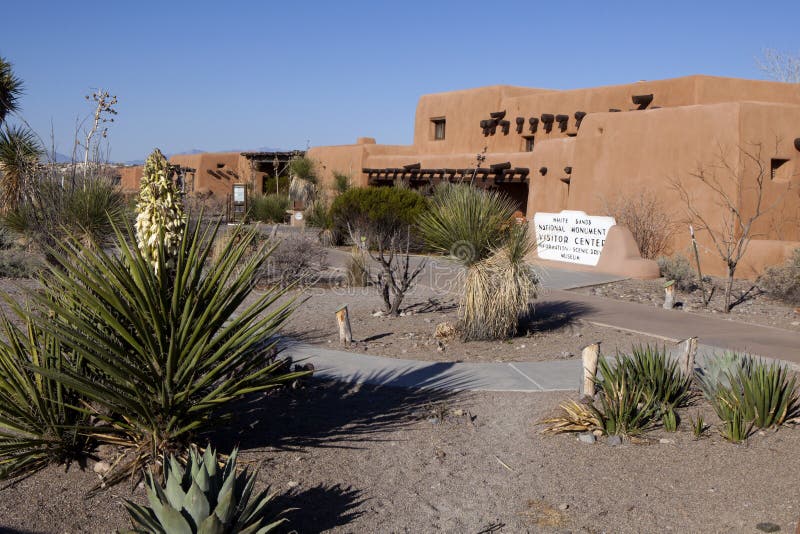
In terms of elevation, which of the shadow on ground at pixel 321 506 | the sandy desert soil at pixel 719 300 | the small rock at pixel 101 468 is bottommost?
the shadow on ground at pixel 321 506

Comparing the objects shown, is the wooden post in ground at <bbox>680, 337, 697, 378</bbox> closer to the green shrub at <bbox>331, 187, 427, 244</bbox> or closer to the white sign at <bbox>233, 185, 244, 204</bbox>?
the green shrub at <bbox>331, 187, 427, 244</bbox>

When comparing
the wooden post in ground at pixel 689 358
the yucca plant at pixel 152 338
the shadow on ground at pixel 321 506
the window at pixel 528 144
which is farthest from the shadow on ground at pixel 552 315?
the window at pixel 528 144

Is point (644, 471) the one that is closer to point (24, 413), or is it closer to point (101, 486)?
point (101, 486)

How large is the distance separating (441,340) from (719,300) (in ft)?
21.8

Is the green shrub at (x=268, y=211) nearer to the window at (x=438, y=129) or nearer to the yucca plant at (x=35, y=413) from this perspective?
the window at (x=438, y=129)

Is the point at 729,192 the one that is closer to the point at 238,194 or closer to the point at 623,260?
the point at 623,260

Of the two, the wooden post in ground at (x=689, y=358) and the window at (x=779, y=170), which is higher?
the window at (x=779, y=170)

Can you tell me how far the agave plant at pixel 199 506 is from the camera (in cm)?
371

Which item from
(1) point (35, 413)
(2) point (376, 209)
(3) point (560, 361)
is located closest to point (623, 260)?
(3) point (560, 361)

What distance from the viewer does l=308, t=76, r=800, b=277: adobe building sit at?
54.8 ft

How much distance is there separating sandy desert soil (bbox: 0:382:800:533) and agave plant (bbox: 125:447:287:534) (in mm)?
539

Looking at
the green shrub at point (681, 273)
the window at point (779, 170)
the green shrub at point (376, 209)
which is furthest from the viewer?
the green shrub at point (376, 209)

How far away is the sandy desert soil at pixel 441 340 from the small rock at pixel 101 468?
436cm

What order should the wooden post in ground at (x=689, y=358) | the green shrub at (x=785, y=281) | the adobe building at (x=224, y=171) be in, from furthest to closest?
1. the adobe building at (x=224, y=171)
2. the green shrub at (x=785, y=281)
3. the wooden post in ground at (x=689, y=358)
